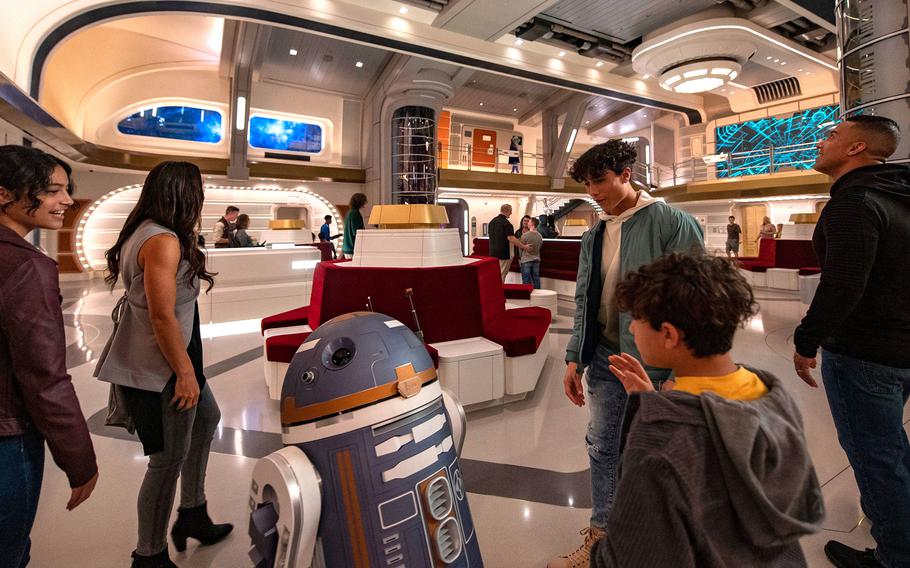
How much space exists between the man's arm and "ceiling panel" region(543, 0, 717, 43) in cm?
859

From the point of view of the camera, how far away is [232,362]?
4.18 meters

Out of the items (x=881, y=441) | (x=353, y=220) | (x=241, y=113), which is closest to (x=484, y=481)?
(x=881, y=441)

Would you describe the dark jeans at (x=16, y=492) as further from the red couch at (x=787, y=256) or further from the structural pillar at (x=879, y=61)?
the red couch at (x=787, y=256)

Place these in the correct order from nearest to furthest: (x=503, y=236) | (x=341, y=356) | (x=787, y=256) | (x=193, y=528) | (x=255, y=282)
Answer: (x=341, y=356)
(x=193, y=528)
(x=255, y=282)
(x=503, y=236)
(x=787, y=256)

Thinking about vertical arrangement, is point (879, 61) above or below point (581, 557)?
above

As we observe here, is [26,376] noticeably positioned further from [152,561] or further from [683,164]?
[683,164]

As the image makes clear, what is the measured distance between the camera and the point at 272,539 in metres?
1.05

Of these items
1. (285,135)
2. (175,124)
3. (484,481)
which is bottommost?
(484,481)

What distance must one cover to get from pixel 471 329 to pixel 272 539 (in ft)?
7.41

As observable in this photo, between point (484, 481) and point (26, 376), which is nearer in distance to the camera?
point (26, 376)

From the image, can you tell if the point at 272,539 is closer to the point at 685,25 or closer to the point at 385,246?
the point at 385,246

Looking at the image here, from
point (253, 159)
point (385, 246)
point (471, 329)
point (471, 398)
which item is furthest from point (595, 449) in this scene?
point (253, 159)

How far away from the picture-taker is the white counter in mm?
5676

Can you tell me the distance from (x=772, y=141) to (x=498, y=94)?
9.39 meters
